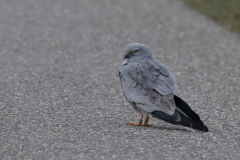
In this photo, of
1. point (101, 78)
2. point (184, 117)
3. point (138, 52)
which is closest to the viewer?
point (184, 117)

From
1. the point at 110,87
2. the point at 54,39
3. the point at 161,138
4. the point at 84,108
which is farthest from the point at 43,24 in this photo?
the point at 161,138

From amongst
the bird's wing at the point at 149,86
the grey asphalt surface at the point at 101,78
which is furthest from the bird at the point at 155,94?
the grey asphalt surface at the point at 101,78

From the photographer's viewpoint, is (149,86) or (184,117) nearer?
(184,117)

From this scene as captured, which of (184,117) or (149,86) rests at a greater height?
(149,86)

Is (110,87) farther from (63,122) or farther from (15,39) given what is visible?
(15,39)

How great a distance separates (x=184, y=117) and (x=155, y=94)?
0.49m

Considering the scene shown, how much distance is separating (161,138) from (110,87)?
2.71 m

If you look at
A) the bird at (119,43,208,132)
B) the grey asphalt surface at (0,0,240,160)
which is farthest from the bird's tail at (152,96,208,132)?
the grey asphalt surface at (0,0,240,160)

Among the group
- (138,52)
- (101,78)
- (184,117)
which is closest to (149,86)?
(184,117)

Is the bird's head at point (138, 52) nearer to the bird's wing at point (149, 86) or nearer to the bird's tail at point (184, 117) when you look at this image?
the bird's wing at point (149, 86)

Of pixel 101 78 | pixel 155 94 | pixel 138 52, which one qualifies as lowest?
pixel 101 78

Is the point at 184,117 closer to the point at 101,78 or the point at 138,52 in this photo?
the point at 138,52

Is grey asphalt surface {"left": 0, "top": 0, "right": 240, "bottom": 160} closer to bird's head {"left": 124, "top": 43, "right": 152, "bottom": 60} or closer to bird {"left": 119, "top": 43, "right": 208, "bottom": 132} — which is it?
bird {"left": 119, "top": 43, "right": 208, "bottom": 132}

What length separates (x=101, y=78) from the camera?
28.2 feet
